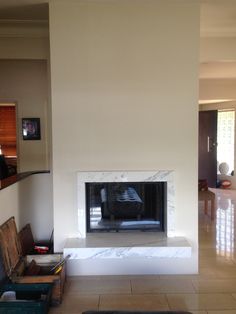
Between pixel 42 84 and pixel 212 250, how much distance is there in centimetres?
363

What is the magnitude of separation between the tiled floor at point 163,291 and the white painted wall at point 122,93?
0.31 m

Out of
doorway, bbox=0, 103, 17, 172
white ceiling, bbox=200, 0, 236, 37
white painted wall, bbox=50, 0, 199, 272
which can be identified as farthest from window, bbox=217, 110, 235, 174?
doorway, bbox=0, 103, 17, 172

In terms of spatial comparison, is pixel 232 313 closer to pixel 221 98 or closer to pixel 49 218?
pixel 49 218

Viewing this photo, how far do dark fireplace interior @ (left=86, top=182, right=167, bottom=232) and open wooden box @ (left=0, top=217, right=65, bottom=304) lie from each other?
56cm

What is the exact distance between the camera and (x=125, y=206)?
3482mm

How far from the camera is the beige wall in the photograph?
208 inches

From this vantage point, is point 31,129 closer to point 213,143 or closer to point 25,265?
point 25,265

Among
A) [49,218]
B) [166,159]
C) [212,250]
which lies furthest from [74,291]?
[212,250]

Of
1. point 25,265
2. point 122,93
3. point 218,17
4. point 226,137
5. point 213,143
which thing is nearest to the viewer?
point 25,265

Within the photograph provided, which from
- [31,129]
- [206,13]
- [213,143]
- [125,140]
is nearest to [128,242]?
[125,140]

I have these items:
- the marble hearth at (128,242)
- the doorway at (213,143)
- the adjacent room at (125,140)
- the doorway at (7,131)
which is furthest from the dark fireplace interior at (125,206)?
the doorway at (7,131)

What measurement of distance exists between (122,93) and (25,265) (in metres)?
1.90

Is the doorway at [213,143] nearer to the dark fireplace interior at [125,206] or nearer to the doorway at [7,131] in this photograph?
the doorway at [7,131]

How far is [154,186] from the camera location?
3402 millimetres
